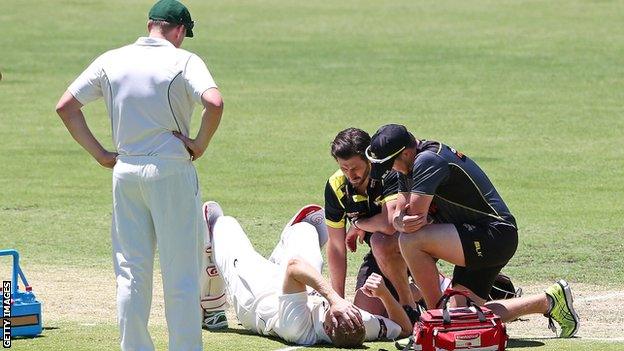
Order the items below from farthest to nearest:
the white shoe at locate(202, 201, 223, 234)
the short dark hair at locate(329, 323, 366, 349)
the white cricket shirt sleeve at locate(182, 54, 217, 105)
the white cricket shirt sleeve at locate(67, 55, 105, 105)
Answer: the white shoe at locate(202, 201, 223, 234)
the short dark hair at locate(329, 323, 366, 349)
the white cricket shirt sleeve at locate(67, 55, 105, 105)
the white cricket shirt sleeve at locate(182, 54, 217, 105)

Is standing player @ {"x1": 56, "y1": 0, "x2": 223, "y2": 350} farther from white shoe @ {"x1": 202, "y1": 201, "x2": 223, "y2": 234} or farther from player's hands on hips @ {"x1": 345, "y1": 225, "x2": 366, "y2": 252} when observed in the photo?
white shoe @ {"x1": 202, "y1": 201, "x2": 223, "y2": 234}

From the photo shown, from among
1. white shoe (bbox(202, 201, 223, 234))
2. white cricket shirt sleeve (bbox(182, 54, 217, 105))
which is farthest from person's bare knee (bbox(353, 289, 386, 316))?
white cricket shirt sleeve (bbox(182, 54, 217, 105))

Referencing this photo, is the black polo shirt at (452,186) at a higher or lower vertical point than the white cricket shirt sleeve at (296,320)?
higher

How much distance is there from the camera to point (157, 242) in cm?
743

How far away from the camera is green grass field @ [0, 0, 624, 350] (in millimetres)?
12633

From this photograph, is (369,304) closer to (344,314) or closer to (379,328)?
(379,328)

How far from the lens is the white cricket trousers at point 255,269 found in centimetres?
891

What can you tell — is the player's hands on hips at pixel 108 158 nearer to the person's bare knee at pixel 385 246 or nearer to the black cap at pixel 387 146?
the black cap at pixel 387 146

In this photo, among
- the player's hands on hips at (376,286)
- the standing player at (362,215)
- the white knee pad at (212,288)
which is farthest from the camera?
the white knee pad at (212,288)

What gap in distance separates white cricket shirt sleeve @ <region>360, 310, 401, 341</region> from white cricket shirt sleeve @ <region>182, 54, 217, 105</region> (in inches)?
80.8

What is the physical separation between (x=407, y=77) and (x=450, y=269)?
13.6 m

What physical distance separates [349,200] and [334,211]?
146 millimetres

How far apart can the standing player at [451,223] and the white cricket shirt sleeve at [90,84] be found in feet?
5.79

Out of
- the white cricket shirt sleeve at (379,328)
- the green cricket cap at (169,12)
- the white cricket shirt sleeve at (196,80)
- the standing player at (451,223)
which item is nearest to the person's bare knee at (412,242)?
the standing player at (451,223)
